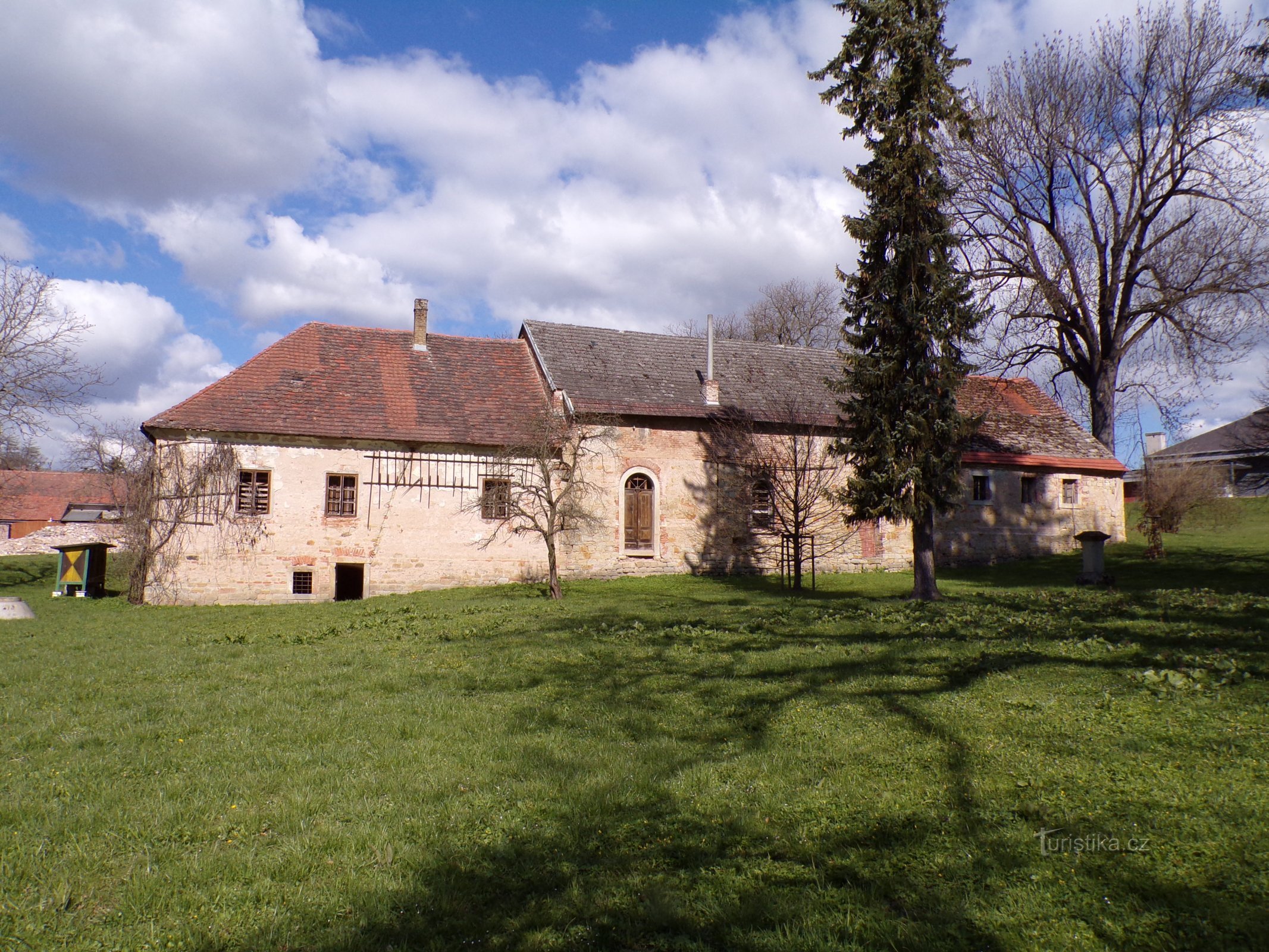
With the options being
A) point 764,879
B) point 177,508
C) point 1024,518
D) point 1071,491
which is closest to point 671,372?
point 1024,518

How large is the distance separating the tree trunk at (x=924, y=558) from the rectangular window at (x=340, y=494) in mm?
13439

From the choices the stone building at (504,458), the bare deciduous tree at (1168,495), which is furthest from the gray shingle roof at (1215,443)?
the stone building at (504,458)

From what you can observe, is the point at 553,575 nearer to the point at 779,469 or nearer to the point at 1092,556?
the point at 779,469

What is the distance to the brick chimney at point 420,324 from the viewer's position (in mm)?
23172

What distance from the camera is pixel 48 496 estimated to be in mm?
55531

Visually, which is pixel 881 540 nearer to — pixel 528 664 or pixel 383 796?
pixel 528 664

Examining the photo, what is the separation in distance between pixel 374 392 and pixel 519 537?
18.5ft

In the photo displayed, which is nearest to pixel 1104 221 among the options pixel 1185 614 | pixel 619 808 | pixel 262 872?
pixel 1185 614

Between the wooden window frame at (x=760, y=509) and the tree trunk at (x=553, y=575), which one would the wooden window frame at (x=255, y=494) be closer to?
the tree trunk at (x=553, y=575)

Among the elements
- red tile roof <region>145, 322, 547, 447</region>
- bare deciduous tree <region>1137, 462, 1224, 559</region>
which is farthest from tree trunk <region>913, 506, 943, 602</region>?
bare deciduous tree <region>1137, 462, 1224, 559</region>

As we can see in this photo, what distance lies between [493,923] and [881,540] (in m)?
21.8

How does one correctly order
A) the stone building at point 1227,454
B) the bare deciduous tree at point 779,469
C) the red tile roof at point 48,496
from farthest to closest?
the red tile roof at point 48,496 < the stone building at point 1227,454 < the bare deciduous tree at point 779,469

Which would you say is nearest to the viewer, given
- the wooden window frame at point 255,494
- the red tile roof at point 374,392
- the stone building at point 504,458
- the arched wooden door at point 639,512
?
the wooden window frame at point 255,494

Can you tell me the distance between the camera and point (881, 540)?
23.7m
